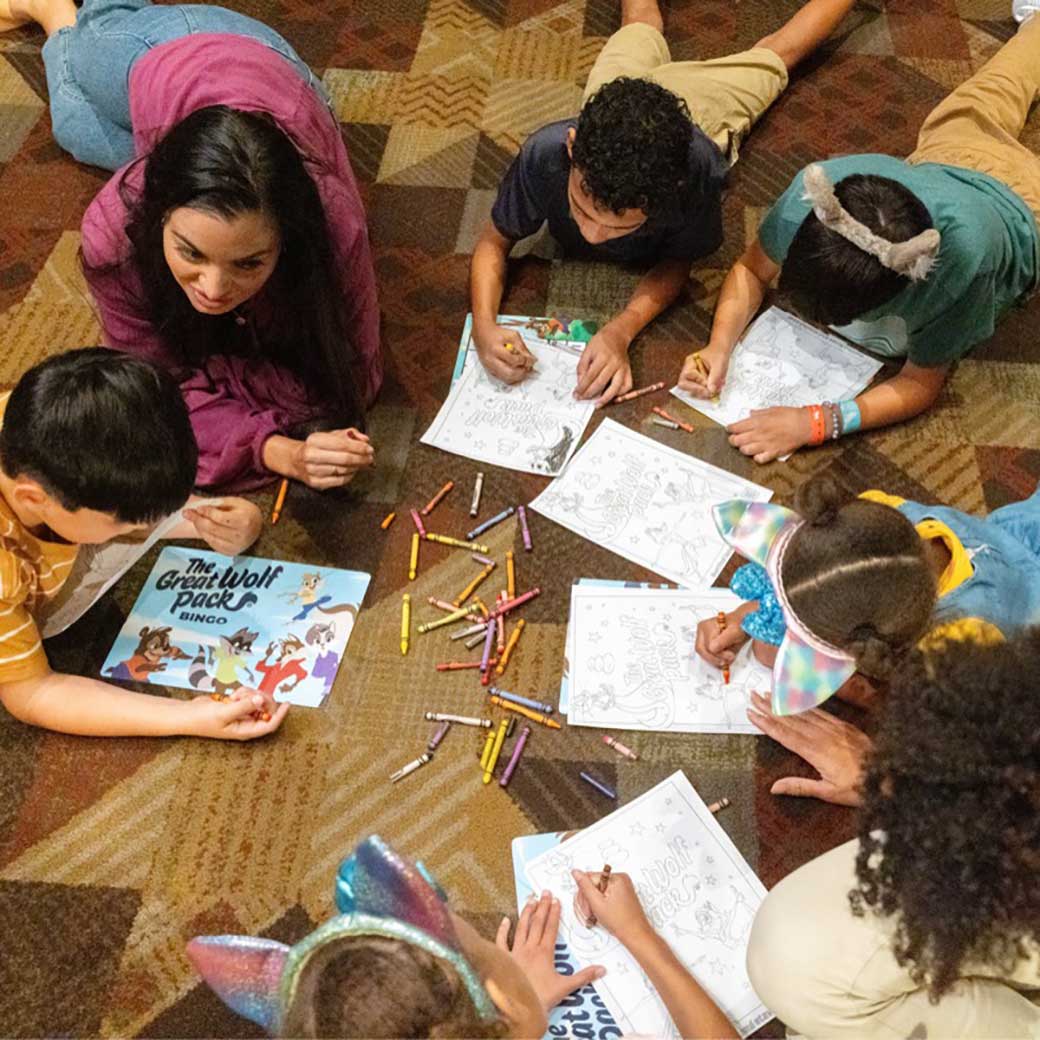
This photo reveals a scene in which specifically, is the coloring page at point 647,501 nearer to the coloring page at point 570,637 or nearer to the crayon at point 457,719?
the coloring page at point 570,637

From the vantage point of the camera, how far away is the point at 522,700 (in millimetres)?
1276

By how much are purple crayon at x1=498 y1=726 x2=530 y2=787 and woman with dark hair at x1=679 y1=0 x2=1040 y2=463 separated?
595 mm

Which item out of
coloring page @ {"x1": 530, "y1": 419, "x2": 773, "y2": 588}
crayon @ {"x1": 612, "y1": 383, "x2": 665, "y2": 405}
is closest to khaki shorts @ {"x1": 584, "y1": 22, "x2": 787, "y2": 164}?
crayon @ {"x1": 612, "y1": 383, "x2": 665, "y2": 405}

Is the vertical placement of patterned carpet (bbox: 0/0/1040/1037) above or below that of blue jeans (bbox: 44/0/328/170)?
below

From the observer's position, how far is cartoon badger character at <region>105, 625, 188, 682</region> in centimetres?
129

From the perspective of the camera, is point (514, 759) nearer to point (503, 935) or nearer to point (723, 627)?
point (503, 935)

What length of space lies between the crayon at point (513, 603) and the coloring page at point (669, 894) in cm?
32

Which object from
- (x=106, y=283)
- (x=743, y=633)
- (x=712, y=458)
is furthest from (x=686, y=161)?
(x=106, y=283)

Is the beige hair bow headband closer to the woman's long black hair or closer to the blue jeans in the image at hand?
the woman's long black hair

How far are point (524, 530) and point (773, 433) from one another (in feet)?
1.43

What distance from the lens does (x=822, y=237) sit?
1.30 m

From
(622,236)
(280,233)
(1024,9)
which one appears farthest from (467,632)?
(1024,9)

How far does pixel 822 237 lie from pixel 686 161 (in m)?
0.24

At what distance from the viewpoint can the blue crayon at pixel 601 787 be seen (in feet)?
3.97
